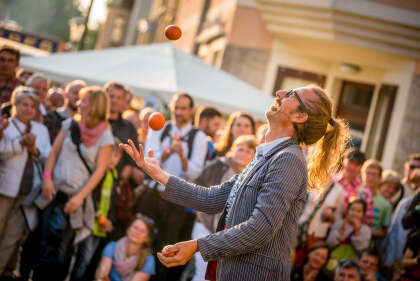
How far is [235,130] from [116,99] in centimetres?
143

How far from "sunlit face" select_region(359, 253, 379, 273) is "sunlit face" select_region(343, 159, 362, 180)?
1016 millimetres

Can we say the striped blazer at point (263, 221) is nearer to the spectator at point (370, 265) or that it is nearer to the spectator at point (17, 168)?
the spectator at point (17, 168)

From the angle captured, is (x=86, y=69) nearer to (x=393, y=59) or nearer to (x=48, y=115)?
(x=48, y=115)

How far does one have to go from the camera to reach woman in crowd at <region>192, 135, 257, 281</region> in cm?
536

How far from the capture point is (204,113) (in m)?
6.62

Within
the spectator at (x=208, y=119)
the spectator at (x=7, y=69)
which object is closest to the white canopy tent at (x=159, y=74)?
the spectator at (x=208, y=119)

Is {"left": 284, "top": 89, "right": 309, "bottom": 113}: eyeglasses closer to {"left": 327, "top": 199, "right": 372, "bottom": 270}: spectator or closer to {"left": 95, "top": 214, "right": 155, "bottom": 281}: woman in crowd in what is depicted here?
{"left": 95, "top": 214, "right": 155, "bottom": 281}: woman in crowd

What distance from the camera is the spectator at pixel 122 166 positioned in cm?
589

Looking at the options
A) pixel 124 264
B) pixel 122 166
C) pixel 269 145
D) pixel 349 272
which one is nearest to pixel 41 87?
pixel 122 166

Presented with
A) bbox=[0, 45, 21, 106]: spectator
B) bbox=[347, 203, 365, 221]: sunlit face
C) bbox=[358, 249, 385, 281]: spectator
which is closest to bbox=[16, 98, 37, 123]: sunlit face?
bbox=[0, 45, 21, 106]: spectator

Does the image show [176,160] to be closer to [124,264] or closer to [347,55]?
[124,264]

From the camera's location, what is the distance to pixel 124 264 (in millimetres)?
5250

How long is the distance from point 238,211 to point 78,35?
16713 millimetres

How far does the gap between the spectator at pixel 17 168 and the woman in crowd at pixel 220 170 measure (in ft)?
5.42
